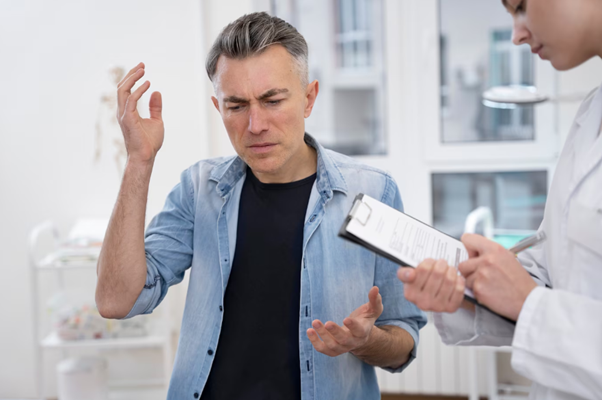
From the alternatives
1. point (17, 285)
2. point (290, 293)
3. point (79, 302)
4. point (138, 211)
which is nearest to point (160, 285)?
point (138, 211)

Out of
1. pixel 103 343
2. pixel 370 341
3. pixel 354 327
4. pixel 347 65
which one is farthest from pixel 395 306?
pixel 347 65

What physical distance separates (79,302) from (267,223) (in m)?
1.64

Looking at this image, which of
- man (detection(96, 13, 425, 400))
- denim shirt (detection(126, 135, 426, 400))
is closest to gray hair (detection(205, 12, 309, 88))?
man (detection(96, 13, 425, 400))

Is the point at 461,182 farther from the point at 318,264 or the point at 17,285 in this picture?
the point at 17,285

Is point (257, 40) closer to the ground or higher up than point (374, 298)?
higher up

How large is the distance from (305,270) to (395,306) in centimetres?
22

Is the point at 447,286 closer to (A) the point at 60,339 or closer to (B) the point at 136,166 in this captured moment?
(B) the point at 136,166

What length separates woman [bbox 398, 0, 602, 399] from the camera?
813 mm

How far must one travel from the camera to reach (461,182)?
291 centimetres

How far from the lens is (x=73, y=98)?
288 centimetres

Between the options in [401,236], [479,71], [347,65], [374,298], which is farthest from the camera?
[347,65]

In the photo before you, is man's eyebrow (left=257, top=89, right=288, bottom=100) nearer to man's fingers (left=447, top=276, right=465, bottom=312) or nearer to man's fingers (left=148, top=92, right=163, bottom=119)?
man's fingers (left=148, top=92, right=163, bottom=119)

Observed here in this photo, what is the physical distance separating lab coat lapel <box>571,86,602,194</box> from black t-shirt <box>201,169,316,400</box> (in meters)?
0.63

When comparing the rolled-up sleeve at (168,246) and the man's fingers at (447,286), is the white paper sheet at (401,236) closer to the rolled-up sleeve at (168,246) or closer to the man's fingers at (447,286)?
the man's fingers at (447,286)
